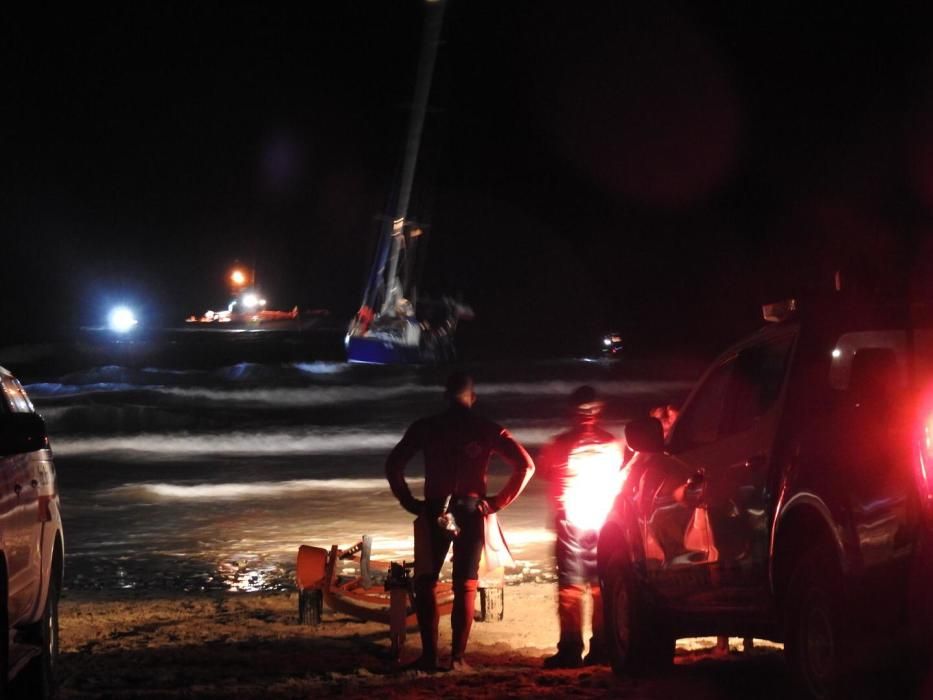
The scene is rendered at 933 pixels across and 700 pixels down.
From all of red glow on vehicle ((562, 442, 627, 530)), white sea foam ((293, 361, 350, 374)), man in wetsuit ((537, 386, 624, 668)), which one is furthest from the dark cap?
white sea foam ((293, 361, 350, 374))

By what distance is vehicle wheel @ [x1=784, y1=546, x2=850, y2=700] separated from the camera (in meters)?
4.95

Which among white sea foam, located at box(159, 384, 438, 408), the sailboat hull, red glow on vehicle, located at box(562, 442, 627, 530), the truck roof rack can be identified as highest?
the sailboat hull

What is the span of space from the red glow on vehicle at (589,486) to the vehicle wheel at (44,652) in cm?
303

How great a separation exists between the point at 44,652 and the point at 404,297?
60.4m

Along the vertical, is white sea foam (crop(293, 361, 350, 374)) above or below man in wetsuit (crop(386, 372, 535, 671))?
above

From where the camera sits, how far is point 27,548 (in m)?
6.13

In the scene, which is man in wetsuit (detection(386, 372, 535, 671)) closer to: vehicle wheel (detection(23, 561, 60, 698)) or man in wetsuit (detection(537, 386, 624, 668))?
man in wetsuit (detection(537, 386, 624, 668))

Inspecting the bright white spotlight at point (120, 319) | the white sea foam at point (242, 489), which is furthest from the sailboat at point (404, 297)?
the bright white spotlight at point (120, 319)

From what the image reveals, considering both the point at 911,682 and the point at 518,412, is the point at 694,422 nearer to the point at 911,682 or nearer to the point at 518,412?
the point at 911,682

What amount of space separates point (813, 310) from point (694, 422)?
63.1 inches

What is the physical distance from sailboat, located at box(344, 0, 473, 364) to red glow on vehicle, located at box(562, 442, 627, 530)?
55.4 metres

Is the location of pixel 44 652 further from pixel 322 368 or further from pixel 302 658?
pixel 322 368

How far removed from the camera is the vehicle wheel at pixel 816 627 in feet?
16.2

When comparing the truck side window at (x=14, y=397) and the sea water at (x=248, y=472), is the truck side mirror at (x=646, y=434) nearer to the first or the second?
the truck side window at (x=14, y=397)
